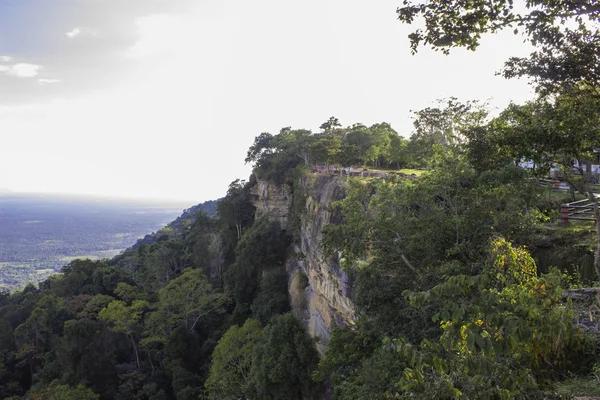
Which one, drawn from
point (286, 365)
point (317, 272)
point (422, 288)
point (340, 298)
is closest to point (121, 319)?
point (317, 272)

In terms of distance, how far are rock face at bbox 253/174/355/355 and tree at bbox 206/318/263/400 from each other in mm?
3461

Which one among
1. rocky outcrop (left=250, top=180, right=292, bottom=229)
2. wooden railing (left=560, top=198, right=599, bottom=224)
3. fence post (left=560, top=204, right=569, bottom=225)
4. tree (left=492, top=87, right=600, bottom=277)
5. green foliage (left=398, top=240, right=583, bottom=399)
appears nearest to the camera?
green foliage (left=398, top=240, right=583, bottom=399)

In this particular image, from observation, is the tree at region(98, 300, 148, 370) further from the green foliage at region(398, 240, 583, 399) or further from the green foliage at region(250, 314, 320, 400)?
the green foliage at region(398, 240, 583, 399)

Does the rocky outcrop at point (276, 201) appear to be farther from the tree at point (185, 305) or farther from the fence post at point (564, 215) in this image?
the fence post at point (564, 215)

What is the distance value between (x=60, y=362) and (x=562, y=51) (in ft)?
104

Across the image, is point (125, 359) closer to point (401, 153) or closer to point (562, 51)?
point (401, 153)

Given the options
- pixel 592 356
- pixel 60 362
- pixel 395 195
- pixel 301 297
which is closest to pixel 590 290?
pixel 592 356

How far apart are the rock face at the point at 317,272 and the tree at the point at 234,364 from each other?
3.46 meters

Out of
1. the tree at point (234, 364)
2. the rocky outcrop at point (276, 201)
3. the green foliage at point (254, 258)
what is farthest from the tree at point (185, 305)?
the rocky outcrop at point (276, 201)

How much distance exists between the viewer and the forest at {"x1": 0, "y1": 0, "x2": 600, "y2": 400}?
3939 millimetres

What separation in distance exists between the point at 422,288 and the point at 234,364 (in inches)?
646

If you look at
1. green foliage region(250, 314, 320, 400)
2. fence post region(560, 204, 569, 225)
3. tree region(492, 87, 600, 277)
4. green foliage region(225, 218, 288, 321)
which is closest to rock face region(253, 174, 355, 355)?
→ green foliage region(225, 218, 288, 321)

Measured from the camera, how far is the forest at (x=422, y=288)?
3939mm

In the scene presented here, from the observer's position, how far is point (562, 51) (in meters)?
6.18
